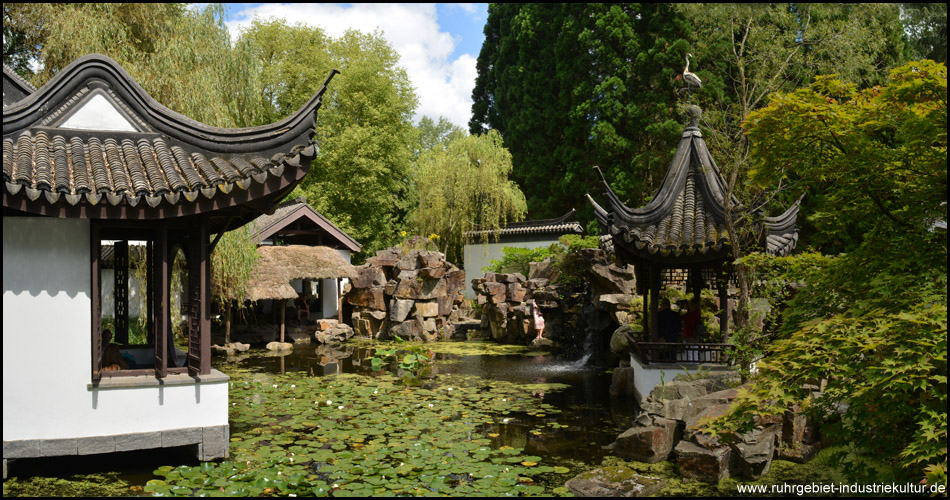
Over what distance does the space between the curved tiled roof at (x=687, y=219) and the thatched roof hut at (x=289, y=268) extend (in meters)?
10.3

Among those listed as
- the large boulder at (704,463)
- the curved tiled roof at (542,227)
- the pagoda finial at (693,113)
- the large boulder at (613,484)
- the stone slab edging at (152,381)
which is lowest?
the large boulder at (613,484)

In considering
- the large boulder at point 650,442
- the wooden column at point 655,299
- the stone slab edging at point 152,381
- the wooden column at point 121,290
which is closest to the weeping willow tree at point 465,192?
the wooden column at point 655,299

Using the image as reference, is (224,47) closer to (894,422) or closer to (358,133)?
(894,422)

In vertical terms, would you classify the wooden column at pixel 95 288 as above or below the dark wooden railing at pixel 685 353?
above

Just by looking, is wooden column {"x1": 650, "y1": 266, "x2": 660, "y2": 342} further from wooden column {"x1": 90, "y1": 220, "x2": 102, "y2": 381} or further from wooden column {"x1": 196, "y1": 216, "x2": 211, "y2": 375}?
wooden column {"x1": 90, "y1": 220, "x2": 102, "y2": 381}

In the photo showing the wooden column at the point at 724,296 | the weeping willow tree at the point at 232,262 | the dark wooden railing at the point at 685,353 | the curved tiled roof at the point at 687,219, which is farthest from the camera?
the weeping willow tree at the point at 232,262

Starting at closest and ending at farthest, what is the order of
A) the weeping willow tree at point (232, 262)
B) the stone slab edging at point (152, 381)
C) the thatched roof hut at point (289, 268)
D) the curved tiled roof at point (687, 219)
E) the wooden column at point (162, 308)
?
the stone slab edging at point (152, 381) → the wooden column at point (162, 308) → the curved tiled roof at point (687, 219) → the weeping willow tree at point (232, 262) → the thatched roof hut at point (289, 268)

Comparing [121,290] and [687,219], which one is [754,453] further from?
[121,290]

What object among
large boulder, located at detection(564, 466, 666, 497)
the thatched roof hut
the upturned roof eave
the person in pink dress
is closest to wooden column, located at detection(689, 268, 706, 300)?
large boulder, located at detection(564, 466, 666, 497)

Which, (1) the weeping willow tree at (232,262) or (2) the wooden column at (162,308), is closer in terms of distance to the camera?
(2) the wooden column at (162,308)

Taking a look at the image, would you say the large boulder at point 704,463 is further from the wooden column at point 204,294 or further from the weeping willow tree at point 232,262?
the weeping willow tree at point 232,262

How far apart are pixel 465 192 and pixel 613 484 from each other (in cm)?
2141

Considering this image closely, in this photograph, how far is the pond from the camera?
5848mm

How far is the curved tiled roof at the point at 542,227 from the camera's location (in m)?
26.8
